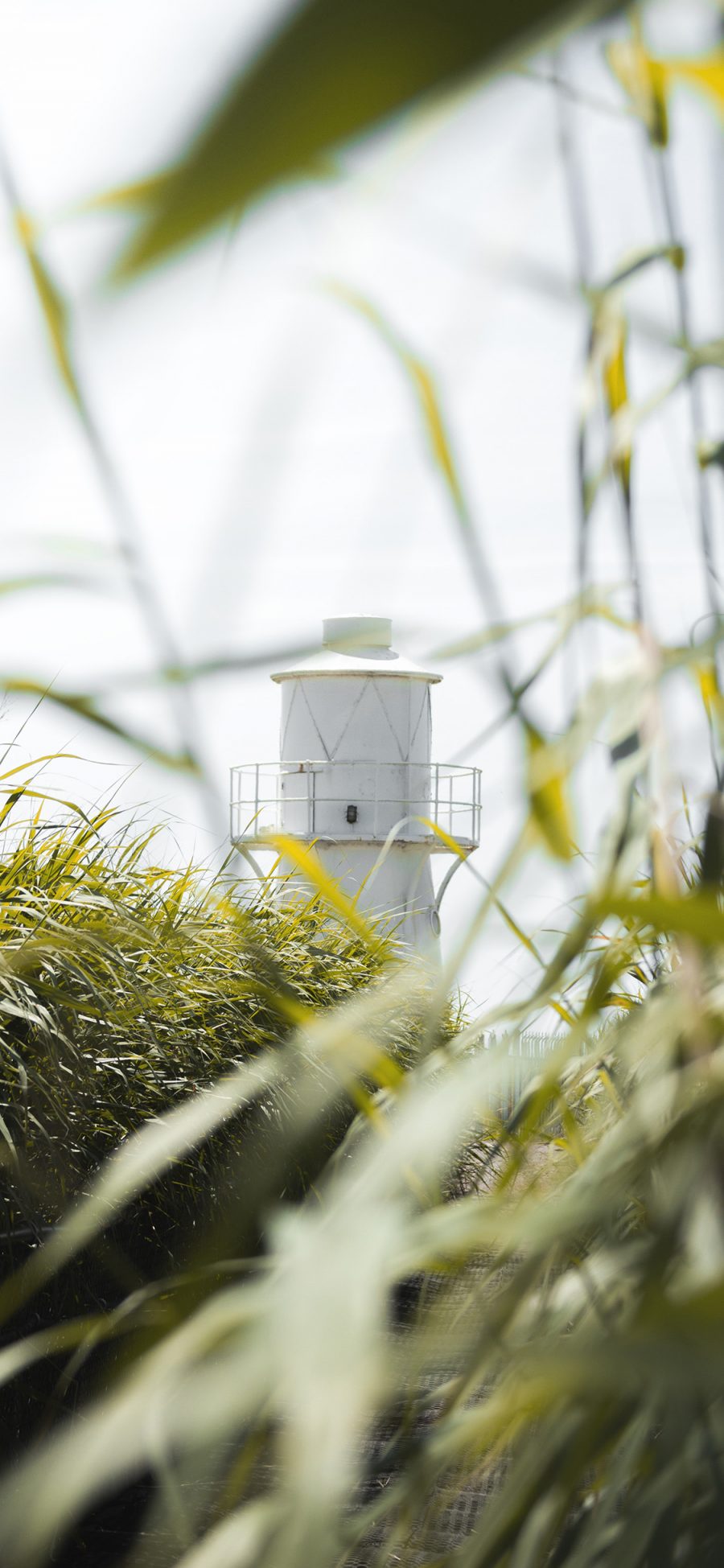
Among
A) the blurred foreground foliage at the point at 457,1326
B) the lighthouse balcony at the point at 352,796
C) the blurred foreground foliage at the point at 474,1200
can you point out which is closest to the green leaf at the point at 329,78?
the blurred foreground foliage at the point at 474,1200

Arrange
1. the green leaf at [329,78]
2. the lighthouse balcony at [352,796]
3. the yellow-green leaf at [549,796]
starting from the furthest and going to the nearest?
the lighthouse balcony at [352,796] → the yellow-green leaf at [549,796] → the green leaf at [329,78]

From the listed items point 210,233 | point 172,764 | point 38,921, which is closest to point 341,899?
point 172,764

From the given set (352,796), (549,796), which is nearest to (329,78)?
(549,796)

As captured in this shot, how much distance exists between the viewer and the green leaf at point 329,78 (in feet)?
0.34

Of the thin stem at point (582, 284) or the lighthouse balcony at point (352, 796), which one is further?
the lighthouse balcony at point (352, 796)

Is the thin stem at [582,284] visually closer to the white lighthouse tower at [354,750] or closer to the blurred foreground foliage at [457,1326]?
the blurred foreground foliage at [457,1326]

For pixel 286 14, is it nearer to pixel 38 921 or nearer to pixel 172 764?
pixel 172 764

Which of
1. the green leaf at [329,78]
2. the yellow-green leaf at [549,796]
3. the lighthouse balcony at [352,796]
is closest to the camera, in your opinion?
the green leaf at [329,78]

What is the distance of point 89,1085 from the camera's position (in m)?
1.33

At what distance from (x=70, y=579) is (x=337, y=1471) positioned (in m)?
0.18

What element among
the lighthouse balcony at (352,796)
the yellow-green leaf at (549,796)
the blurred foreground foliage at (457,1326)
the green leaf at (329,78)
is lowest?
the blurred foreground foliage at (457,1326)

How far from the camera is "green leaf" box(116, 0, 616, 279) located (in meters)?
0.10

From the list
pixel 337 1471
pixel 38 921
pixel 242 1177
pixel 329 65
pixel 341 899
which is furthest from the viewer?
pixel 242 1177

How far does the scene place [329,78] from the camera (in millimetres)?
106
